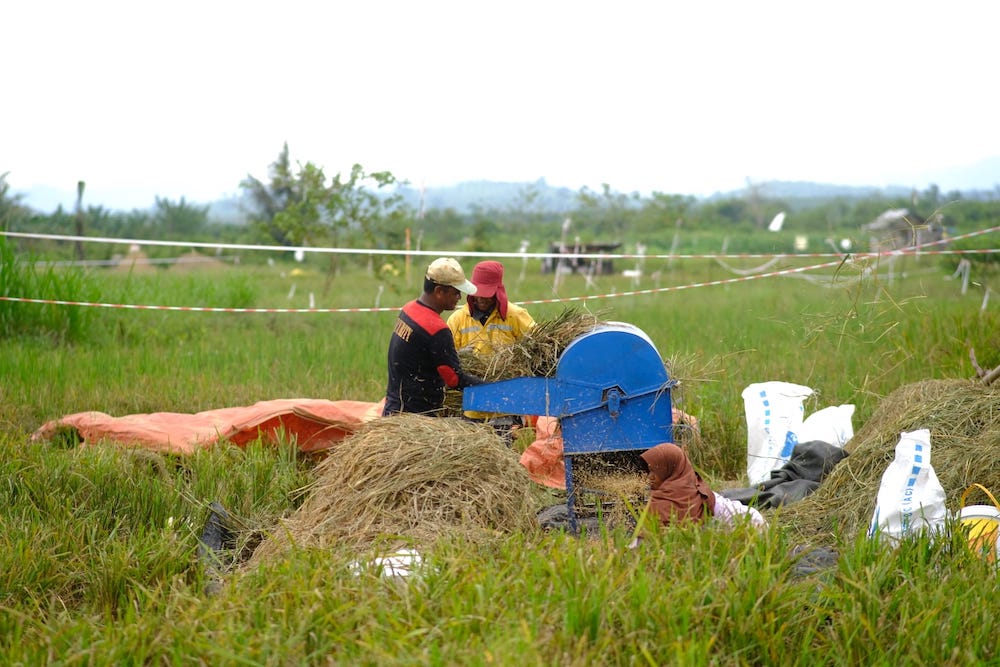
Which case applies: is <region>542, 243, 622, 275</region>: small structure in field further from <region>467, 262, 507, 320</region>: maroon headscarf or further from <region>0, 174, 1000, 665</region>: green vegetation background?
<region>467, 262, 507, 320</region>: maroon headscarf

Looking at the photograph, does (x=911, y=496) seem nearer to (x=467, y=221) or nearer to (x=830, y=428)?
(x=830, y=428)

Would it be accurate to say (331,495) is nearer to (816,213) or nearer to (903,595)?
(903,595)

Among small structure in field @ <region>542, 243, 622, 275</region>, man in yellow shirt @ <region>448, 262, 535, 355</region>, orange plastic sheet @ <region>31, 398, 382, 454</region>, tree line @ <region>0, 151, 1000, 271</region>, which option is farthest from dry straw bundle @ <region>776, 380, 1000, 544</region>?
small structure in field @ <region>542, 243, 622, 275</region>

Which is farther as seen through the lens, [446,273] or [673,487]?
[446,273]

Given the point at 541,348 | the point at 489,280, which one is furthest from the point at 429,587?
the point at 489,280

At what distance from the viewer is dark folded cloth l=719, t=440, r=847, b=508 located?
18.7 feet

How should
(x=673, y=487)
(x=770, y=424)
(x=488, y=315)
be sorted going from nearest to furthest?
(x=673, y=487) < (x=770, y=424) < (x=488, y=315)

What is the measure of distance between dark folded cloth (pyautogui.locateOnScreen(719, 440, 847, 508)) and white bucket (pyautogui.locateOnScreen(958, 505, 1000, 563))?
115cm

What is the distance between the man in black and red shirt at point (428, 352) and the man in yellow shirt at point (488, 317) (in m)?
0.38

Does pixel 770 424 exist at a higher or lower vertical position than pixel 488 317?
lower

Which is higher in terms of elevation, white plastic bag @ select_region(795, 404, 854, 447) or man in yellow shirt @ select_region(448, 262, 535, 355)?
man in yellow shirt @ select_region(448, 262, 535, 355)

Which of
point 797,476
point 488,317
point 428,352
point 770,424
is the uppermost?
point 488,317

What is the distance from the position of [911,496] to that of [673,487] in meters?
1.10

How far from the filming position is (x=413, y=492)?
4430mm
